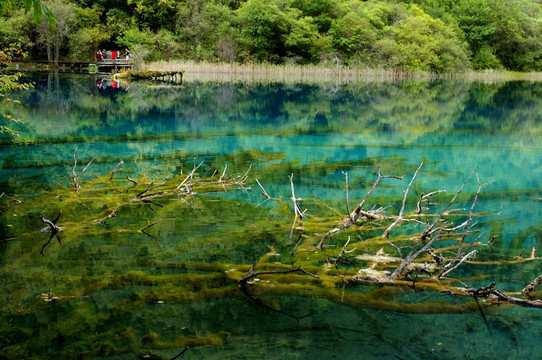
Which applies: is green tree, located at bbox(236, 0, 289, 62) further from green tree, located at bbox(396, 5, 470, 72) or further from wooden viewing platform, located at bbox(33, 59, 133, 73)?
wooden viewing platform, located at bbox(33, 59, 133, 73)

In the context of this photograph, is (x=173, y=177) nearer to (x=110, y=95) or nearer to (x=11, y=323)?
(x=11, y=323)

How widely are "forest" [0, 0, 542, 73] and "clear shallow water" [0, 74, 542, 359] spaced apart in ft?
91.9

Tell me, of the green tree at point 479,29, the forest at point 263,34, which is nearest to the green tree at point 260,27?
the forest at point 263,34

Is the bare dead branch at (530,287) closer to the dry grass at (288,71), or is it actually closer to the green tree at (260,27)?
the dry grass at (288,71)

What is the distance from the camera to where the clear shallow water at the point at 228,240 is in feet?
9.66

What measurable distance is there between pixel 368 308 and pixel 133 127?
904 centimetres

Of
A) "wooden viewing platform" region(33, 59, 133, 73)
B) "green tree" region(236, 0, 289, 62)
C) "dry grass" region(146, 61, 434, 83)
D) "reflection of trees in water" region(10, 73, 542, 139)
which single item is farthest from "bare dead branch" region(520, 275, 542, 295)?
"green tree" region(236, 0, 289, 62)

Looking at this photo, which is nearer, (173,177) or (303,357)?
(303,357)

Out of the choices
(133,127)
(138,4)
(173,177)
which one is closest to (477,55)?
(138,4)

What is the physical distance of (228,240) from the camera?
14.9ft

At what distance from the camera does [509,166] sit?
830 cm

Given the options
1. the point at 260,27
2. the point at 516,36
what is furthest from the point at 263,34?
the point at 516,36

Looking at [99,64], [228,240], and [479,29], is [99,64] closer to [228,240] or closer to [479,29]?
[228,240]

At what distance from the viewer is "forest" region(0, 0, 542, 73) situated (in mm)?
39125
